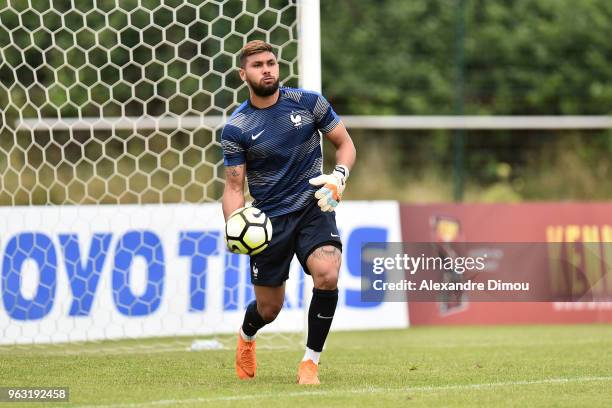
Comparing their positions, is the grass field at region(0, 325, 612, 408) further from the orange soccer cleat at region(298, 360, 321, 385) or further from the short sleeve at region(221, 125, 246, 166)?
the short sleeve at region(221, 125, 246, 166)

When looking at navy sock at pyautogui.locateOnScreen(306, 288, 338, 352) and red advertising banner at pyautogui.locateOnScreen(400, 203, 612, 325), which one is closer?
navy sock at pyautogui.locateOnScreen(306, 288, 338, 352)

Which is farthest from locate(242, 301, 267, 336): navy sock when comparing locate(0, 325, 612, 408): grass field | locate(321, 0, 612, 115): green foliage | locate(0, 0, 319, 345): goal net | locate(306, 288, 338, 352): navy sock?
locate(321, 0, 612, 115): green foliage

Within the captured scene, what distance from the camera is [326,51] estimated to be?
69.5 ft

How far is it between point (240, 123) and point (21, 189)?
14.3 ft

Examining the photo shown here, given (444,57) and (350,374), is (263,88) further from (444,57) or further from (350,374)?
(444,57)

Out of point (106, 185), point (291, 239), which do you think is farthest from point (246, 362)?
point (106, 185)

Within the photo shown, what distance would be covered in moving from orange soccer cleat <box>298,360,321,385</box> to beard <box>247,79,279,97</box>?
1.83m

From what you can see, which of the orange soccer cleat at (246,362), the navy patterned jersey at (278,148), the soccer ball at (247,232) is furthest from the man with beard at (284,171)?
the orange soccer cleat at (246,362)

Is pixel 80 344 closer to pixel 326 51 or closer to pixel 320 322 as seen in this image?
pixel 320 322

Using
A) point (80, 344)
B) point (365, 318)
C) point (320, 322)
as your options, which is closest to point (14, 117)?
point (80, 344)

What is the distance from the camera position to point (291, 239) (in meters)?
7.89

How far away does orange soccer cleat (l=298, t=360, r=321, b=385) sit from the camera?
7.63 meters

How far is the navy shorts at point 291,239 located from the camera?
7828mm

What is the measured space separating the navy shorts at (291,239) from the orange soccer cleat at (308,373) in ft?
2.10
